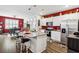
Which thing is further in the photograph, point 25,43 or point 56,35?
point 56,35

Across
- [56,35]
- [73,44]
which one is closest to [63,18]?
[56,35]

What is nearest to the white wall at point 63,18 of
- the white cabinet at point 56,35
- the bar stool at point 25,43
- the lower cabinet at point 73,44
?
the white cabinet at point 56,35

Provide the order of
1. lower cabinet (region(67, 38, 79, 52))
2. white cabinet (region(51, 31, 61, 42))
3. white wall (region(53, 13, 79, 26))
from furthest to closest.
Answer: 1. white cabinet (region(51, 31, 61, 42))
2. white wall (region(53, 13, 79, 26))
3. lower cabinet (region(67, 38, 79, 52))

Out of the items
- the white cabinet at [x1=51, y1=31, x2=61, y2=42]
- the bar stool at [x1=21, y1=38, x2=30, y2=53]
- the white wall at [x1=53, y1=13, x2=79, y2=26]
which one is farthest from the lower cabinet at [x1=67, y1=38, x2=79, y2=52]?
the white cabinet at [x1=51, y1=31, x2=61, y2=42]

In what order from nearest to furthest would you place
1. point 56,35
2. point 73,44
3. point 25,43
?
point 73,44 < point 25,43 < point 56,35

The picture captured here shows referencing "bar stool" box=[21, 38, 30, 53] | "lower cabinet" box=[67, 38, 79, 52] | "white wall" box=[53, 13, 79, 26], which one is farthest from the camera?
"white wall" box=[53, 13, 79, 26]

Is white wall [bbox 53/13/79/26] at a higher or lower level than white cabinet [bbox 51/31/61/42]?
higher

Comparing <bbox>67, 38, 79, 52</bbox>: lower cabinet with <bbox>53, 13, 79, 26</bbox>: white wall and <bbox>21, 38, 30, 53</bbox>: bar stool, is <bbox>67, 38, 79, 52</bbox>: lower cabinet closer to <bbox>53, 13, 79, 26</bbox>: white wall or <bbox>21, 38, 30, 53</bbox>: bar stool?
<bbox>21, 38, 30, 53</bbox>: bar stool

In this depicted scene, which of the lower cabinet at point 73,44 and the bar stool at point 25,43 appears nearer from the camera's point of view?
the lower cabinet at point 73,44

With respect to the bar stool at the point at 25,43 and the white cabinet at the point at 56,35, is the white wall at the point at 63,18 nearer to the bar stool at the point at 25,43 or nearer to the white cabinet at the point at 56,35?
the white cabinet at the point at 56,35

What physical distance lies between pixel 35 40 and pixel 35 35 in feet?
0.65

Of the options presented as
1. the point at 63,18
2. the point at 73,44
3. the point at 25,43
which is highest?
the point at 63,18

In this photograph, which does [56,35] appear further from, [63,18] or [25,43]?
[25,43]

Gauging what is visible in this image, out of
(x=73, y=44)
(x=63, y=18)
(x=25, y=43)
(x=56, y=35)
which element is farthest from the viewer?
(x=56, y=35)
